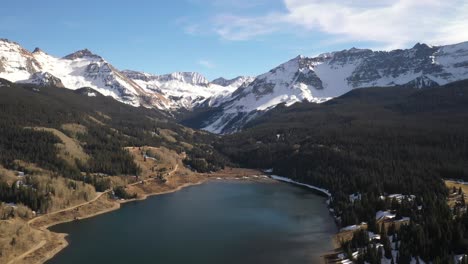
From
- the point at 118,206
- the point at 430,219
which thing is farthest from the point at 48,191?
the point at 430,219

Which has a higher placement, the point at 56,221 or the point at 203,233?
the point at 56,221

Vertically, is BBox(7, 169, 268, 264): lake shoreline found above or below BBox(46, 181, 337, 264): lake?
above

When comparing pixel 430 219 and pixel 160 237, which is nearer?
pixel 430 219

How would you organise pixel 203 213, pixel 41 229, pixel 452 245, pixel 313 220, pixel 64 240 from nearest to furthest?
pixel 452 245 < pixel 64 240 < pixel 41 229 < pixel 313 220 < pixel 203 213

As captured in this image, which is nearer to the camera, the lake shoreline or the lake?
the lake

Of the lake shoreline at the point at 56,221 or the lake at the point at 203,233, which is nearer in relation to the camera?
the lake at the point at 203,233

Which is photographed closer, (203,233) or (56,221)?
(203,233)

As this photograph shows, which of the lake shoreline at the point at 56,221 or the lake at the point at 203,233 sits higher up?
the lake shoreline at the point at 56,221

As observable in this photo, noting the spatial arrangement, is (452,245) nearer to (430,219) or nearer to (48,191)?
(430,219)
